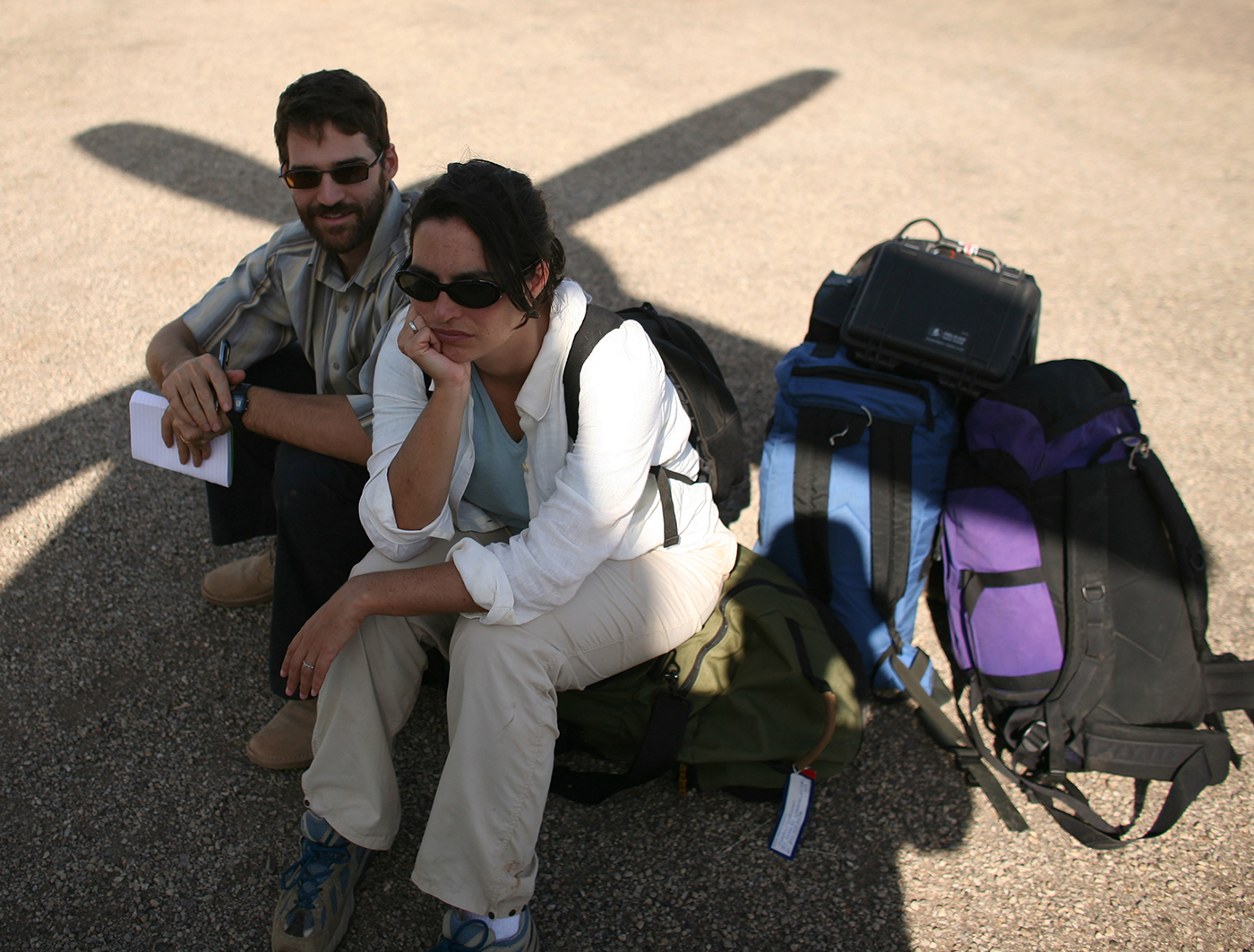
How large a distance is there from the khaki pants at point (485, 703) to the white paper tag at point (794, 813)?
462 millimetres

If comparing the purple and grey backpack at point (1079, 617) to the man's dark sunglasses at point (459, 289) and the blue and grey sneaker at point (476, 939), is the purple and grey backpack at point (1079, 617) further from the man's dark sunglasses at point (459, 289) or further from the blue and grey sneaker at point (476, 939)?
the man's dark sunglasses at point (459, 289)

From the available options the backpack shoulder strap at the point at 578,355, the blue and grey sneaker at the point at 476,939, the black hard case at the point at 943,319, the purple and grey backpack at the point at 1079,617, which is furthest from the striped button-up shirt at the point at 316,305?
the purple and grey backpack at the point at 1079,617

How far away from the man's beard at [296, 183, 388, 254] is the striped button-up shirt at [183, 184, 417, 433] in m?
0.02

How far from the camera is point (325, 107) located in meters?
2.08

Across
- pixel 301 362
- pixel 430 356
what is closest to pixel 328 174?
pixel 301 362

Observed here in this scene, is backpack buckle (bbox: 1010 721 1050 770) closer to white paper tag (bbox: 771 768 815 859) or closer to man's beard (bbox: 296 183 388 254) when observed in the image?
white paper tag (bbox: 771 768 815 859)

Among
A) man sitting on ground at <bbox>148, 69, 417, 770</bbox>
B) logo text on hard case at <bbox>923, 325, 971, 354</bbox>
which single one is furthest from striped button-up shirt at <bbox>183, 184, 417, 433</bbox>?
logo text on hard case at <bbox>923, 325, 971, 354</bbox>

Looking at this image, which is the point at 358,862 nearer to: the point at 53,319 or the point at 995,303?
the point at 995,303

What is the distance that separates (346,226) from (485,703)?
48.4 inches

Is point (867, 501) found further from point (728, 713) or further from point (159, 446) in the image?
point (159, 446)

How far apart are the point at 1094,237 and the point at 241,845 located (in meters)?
4.81

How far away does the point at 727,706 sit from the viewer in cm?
209

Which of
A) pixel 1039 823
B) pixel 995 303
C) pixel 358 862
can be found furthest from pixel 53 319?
pixel 1039 823

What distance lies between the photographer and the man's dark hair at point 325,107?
207cm
